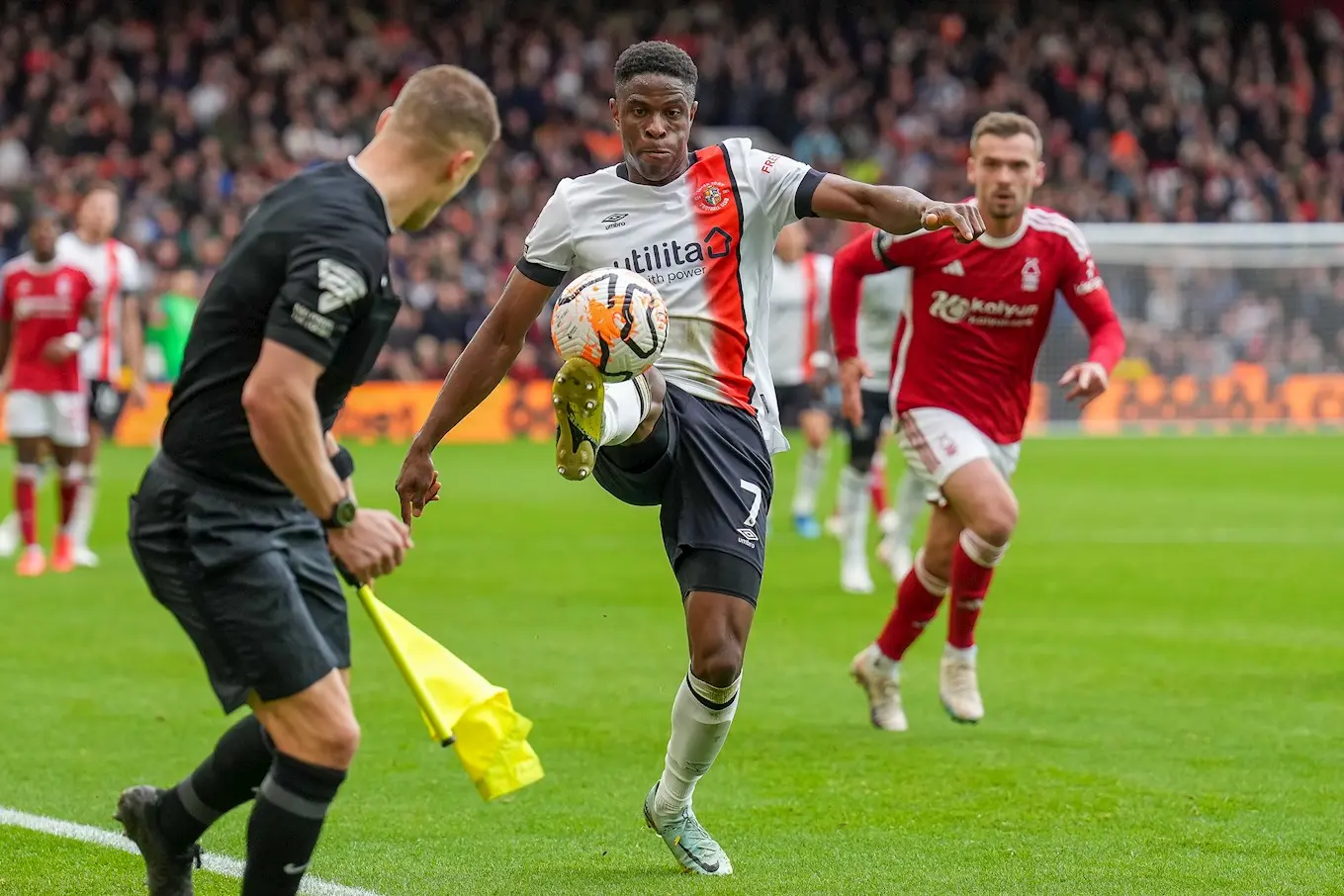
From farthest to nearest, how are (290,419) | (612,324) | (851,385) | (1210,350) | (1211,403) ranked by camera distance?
(1211,403)
(1210,350)
(851,385)
(612,324)
(290,419)

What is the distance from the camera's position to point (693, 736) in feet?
18.5

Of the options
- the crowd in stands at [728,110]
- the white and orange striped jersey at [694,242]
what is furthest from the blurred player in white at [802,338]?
the crowd in stands at [728,110]

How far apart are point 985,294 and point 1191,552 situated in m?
7.40

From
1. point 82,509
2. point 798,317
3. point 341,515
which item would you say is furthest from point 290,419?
point 798,317

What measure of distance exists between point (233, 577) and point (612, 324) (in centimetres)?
138

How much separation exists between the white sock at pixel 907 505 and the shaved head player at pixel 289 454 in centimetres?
818

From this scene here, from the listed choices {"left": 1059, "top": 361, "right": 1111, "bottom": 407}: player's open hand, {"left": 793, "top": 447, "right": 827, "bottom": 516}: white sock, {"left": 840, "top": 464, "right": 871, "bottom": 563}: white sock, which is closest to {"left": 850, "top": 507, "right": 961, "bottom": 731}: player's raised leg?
{"left": 1059, "top": 361, "right": 1111, "bottom": 407}: player's open hand

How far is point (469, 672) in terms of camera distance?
4539 millimetres

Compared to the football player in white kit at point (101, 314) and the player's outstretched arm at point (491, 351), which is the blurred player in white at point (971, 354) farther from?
the football player in white kit at point (101, 314)

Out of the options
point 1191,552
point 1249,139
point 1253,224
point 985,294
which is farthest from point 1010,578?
point 1249,139

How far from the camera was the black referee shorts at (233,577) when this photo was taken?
4.26 m

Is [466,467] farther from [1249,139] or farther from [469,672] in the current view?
[1249,139]

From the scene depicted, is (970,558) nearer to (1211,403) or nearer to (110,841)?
(110,841)

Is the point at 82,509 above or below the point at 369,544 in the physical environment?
below
